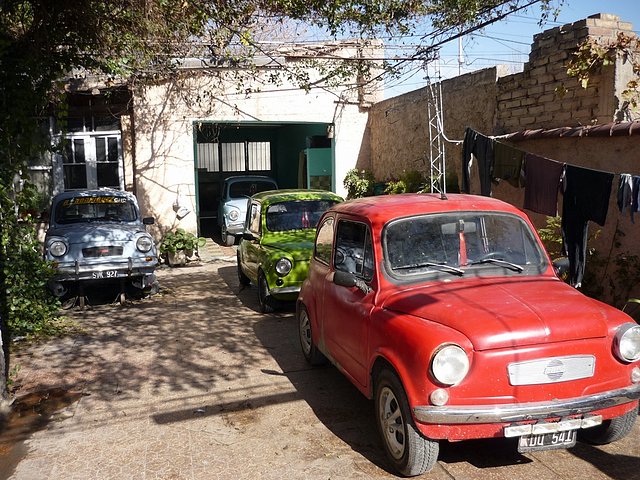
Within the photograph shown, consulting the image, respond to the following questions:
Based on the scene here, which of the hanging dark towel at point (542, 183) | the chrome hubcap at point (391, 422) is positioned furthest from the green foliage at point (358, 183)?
the chrome hubcap at point (391, 422)

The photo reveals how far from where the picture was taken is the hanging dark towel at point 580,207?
5.92m

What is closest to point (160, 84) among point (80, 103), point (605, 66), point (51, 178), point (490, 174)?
point (80, 103)

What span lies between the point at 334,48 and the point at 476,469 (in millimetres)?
12018

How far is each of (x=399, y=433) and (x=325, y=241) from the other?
2.31 metres

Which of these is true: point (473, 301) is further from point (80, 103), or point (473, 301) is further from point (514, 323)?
point (80, 103)

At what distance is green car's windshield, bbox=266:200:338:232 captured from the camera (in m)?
9.26

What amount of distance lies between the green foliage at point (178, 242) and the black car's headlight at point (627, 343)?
36.6 feet

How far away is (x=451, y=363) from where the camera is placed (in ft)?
11.6

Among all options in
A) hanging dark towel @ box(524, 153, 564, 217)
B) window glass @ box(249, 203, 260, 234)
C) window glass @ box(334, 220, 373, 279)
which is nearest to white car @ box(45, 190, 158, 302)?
window glass @ box(249, 203, 260, 234)

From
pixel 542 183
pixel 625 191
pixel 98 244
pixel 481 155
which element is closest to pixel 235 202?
pixel 98 244

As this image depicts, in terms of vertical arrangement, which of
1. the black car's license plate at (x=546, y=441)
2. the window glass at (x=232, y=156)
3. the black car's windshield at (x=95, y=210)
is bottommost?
the black car's license plate at (x=546, y=441)

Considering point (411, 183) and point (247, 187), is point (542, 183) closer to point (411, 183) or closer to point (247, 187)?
point (411, 183)

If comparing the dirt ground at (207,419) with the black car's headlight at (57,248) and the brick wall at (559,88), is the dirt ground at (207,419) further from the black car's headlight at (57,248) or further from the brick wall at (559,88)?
the brick wall at (559,88)

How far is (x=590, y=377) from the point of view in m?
3.63
